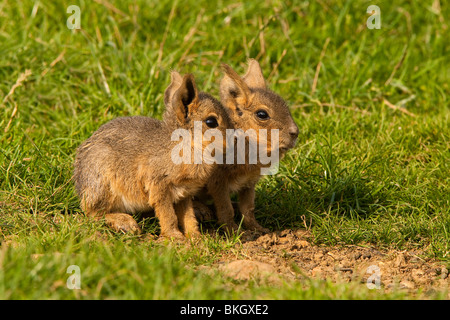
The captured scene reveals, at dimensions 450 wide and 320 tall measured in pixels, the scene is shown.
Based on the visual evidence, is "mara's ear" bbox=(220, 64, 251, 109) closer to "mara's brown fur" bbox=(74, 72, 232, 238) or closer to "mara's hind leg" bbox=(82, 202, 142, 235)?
"mara's brown fur" bbox=(74, 72, 232, 238)

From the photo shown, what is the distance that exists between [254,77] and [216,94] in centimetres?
137

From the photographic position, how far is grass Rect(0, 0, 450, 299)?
3879 mm

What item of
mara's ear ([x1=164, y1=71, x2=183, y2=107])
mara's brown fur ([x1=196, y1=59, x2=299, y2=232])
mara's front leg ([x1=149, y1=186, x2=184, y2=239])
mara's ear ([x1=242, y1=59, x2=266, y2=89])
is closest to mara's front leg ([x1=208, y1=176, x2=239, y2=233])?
mara's brown fur ([x1=196, y1=59, x2=299, y2=232])

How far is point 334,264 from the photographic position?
15.8ft

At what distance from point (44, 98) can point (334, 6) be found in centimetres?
382

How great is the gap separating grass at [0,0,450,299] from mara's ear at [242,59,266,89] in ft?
2.79

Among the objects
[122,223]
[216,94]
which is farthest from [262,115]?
[216,94]

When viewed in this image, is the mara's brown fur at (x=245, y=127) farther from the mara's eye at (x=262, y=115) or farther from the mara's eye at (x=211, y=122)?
the mara's eye at (x=211, y=122)

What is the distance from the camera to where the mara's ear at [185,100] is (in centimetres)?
475

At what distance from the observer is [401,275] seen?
15.3ft

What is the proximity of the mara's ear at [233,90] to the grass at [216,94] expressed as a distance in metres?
0.94

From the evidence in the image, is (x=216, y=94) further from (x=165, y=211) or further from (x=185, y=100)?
(x=165, y=211)
